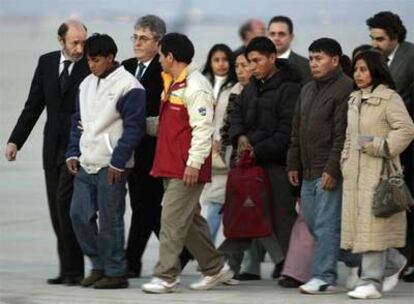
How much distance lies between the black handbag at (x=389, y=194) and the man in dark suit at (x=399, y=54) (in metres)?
0.95

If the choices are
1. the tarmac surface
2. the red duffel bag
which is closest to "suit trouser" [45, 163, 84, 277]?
the tarmac surface

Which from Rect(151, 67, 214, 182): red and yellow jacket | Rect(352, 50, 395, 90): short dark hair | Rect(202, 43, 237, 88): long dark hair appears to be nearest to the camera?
Rect(352, 50, 395, 90): short dark hair

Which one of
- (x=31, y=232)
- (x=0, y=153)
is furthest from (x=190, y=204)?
(x=0, y=153)

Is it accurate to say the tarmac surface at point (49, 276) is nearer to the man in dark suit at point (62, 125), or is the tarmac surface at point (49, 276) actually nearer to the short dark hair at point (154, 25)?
the man in dark suit at point (62, 125)

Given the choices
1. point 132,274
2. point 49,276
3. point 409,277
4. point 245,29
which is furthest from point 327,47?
point 245,29

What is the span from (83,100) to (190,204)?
1008 millimetres

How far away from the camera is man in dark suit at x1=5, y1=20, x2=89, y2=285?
12367 millimetres

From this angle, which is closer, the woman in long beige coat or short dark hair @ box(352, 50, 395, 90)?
the woman in long beige coat

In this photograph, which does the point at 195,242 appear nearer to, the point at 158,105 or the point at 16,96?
the point at 158,105

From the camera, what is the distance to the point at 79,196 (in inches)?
471

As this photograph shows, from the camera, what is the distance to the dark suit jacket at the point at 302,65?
13.2 meters

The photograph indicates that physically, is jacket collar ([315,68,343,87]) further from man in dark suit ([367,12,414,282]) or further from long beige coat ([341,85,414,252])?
man in dark suit ([367,12,414,282])

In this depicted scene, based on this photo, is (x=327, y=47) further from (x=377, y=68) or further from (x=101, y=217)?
(x=101, y=217)

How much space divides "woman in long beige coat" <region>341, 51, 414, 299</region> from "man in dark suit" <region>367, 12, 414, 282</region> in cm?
79
